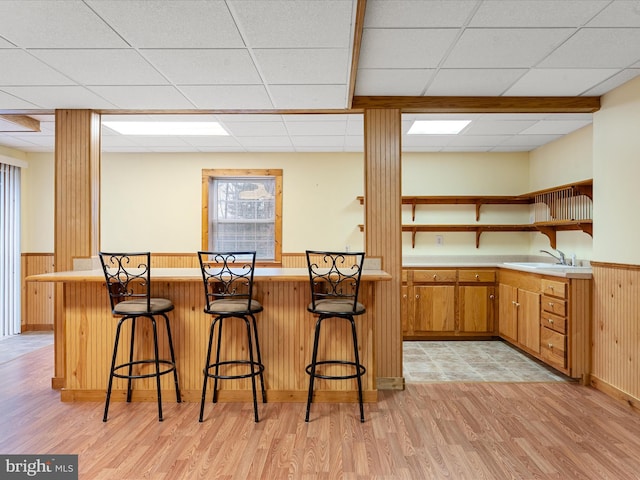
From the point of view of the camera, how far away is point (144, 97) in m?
3.32

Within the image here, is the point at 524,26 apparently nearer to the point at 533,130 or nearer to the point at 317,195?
the point at 533,130

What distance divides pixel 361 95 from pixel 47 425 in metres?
3.33

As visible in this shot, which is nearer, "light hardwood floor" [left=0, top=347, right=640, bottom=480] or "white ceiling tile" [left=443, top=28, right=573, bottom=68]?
"light hardwood floor" [left=0, top=347, right=640, bottom=480]

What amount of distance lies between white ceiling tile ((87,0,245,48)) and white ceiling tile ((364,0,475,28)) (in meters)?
0.78

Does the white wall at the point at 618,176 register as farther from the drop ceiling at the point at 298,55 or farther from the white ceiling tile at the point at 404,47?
the white ceiling tile at the point at 404,47

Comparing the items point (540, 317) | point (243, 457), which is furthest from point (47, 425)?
point (540, 317)

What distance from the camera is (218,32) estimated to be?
231 cm

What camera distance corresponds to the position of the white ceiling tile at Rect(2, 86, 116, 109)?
3.12 metres

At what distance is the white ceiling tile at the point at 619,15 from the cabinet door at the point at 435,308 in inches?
126

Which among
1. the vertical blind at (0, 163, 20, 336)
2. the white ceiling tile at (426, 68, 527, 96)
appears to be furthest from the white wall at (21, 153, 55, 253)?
the white ceiling tile at (426, 68, 527, 96)

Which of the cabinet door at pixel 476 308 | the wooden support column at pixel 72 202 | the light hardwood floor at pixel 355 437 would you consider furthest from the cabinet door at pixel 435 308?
the wooden support column at pixel 72 202

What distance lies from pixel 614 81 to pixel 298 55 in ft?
8.05

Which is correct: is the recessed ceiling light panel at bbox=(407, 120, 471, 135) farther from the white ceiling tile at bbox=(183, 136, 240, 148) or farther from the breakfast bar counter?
the white ceiling tile at bbox=(183, 136, 240, 148)

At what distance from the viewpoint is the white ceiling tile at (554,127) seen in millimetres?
4086
